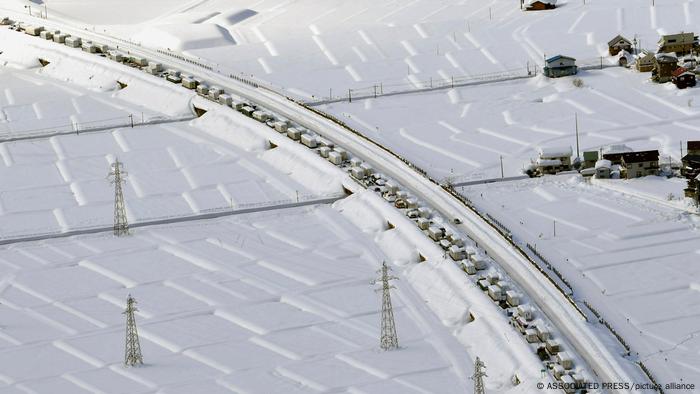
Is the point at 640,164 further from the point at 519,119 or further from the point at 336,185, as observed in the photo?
the point at 336,185

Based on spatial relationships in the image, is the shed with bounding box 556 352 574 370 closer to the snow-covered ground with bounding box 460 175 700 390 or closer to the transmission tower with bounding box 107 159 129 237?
the snow-covered ground with bounding box 460 175 700 390

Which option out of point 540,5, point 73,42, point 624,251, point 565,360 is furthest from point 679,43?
point 565,360

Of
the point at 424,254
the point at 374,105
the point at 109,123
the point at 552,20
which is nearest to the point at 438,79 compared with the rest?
the point at 374,105

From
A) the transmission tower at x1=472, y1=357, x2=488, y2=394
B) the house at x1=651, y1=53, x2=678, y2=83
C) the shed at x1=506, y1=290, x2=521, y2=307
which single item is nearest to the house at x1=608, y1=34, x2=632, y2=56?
the house at x1=651, y1=53, x2=678, y2=83

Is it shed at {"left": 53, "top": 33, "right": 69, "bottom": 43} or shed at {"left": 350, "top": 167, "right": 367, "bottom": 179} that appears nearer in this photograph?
shed at {"left": 350, "top": 167, "right": 367, "bottom": 179}

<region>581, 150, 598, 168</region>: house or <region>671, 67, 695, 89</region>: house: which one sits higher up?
<region>671, 67, 695, 89</region>: house

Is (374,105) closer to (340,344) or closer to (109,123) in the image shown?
(109,123)
